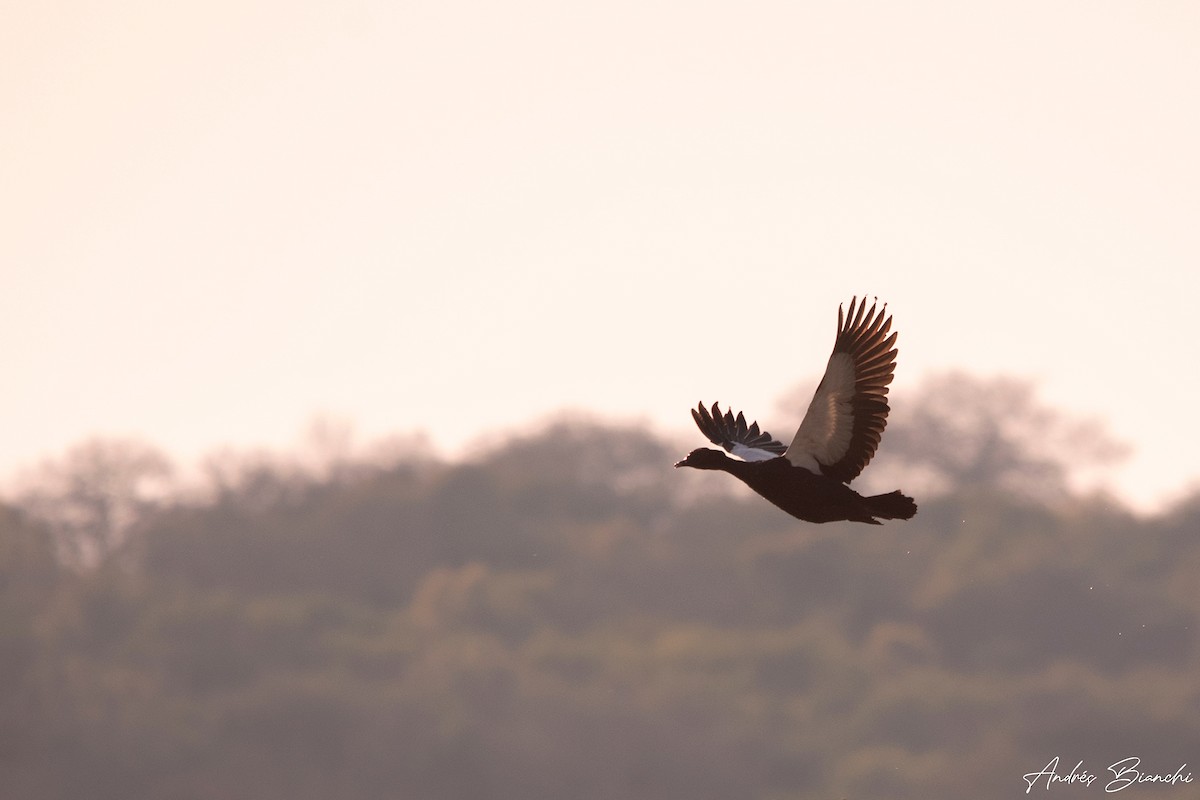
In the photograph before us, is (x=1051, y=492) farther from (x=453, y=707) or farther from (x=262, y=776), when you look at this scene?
(x=262, y=776)

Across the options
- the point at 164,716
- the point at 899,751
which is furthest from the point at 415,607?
the point at 899,751

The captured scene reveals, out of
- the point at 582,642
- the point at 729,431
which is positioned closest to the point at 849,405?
the point at 729,431

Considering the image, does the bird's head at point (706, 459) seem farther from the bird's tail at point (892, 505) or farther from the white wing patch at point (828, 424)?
the bird's tail at point (892, 505)

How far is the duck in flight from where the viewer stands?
18.1 meters

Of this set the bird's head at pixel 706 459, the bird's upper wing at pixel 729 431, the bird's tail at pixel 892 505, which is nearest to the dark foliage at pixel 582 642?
the bird's upper wing at pixel 729 431

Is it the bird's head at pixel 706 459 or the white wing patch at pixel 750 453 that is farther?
the white wing patch at pixel 750 453

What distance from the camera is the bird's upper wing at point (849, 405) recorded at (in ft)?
61.6

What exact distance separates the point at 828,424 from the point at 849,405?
25cm

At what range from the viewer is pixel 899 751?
9856 centimetres

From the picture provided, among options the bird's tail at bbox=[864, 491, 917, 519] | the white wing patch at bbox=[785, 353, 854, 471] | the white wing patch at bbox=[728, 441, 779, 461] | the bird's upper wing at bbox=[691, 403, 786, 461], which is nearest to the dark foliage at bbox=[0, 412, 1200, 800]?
the bird's upper wing at bbox=[691, 403, 786, 461]

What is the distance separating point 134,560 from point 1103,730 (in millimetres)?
47643

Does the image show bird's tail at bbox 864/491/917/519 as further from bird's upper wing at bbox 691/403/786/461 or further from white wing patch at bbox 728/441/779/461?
bird's upper wing at bbox 691/403/786/461

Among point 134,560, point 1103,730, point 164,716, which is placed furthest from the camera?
point 134,560

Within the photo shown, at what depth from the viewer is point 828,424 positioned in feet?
61.8
